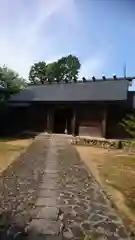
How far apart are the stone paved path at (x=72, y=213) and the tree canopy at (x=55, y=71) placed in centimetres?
4643

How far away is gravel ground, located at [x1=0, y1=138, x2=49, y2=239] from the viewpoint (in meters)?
5.23

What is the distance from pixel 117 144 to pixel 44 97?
1035cm

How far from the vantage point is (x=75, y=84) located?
101ft

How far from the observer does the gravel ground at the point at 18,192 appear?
523cm

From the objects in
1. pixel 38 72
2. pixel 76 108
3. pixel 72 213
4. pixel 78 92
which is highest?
pixel 38 72

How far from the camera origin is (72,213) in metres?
5.75

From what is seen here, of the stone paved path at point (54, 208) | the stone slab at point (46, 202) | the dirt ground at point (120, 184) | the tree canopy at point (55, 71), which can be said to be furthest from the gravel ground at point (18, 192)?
the tree canopy at point (55, 71)

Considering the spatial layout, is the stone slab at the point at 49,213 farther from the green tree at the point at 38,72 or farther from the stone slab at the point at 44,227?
the green tree at the point at 38,72

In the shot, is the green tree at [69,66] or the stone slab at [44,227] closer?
the stone slab at [44,227]

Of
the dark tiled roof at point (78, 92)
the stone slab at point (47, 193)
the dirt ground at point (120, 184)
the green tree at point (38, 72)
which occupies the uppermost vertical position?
the green tree at point (38, 72)

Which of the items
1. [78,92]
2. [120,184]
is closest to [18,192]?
[120,184]

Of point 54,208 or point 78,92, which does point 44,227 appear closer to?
point 54,208

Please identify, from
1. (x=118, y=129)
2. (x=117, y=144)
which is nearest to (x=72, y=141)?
(x=117, y=144)

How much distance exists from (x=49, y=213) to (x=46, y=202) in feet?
2.54
